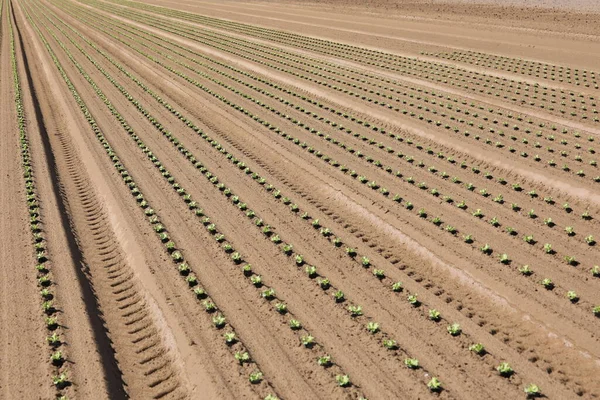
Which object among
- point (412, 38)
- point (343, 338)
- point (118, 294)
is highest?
point (412, 38)

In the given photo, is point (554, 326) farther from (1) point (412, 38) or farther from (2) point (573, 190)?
(1) point (412, 38)

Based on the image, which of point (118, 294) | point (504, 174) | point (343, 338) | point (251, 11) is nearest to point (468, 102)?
point (504, 174)

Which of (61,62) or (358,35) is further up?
(358,35)

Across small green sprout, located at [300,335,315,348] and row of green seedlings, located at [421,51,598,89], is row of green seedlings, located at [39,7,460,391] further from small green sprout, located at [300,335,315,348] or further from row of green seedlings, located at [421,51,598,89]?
row of green seedlings, located at [421,51,598,89]

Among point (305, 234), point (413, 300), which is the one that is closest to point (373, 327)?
point (413, 300)

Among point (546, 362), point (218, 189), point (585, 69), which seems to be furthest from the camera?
point (585, 69)

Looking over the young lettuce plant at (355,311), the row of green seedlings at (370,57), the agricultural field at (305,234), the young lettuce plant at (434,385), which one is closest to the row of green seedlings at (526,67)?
the agricultural field at (305,234)
